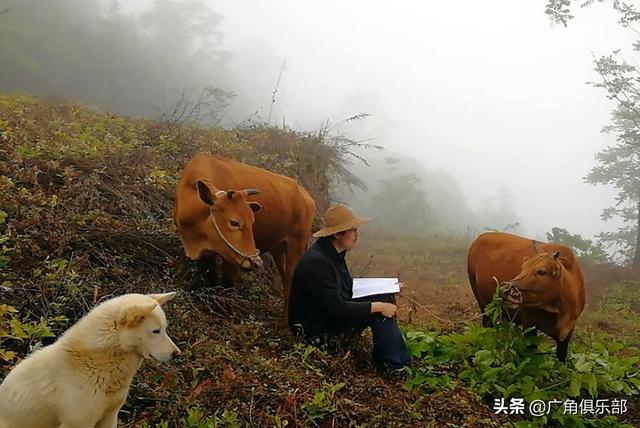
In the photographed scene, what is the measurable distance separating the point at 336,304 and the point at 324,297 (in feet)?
0.43

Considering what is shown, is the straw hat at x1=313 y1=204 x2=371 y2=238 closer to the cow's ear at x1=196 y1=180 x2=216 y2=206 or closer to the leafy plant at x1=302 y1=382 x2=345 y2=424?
the cow's ear at x1=196 y1=180 x2=216 y2=206

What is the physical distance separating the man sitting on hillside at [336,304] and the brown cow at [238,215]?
2.16 ft

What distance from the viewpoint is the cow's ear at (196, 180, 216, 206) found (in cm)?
616

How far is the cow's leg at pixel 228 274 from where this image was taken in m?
6.87

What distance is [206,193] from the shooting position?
20.4ft

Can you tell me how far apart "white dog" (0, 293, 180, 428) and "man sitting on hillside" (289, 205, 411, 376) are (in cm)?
246

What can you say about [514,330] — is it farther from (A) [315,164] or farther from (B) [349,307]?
(A) [315,164]

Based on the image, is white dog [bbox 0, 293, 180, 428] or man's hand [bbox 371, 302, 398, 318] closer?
white dog [bbox 0, 293, 180, 428]

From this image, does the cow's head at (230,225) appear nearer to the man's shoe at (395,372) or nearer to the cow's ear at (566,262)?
the man's shoe at (395,372)

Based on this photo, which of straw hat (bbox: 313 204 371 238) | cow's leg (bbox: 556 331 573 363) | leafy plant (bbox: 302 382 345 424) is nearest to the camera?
leafy plant (bbox: 302 382 345 424)

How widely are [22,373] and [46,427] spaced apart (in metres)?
0.31

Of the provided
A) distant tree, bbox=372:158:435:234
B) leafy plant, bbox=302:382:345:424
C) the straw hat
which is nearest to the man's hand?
the straw hat

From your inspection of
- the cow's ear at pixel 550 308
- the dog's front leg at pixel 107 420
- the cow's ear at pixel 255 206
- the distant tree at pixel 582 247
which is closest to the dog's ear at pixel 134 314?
the dog's front leg at pixel 107 420

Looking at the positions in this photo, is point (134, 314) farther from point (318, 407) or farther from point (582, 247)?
point (582, 247)
